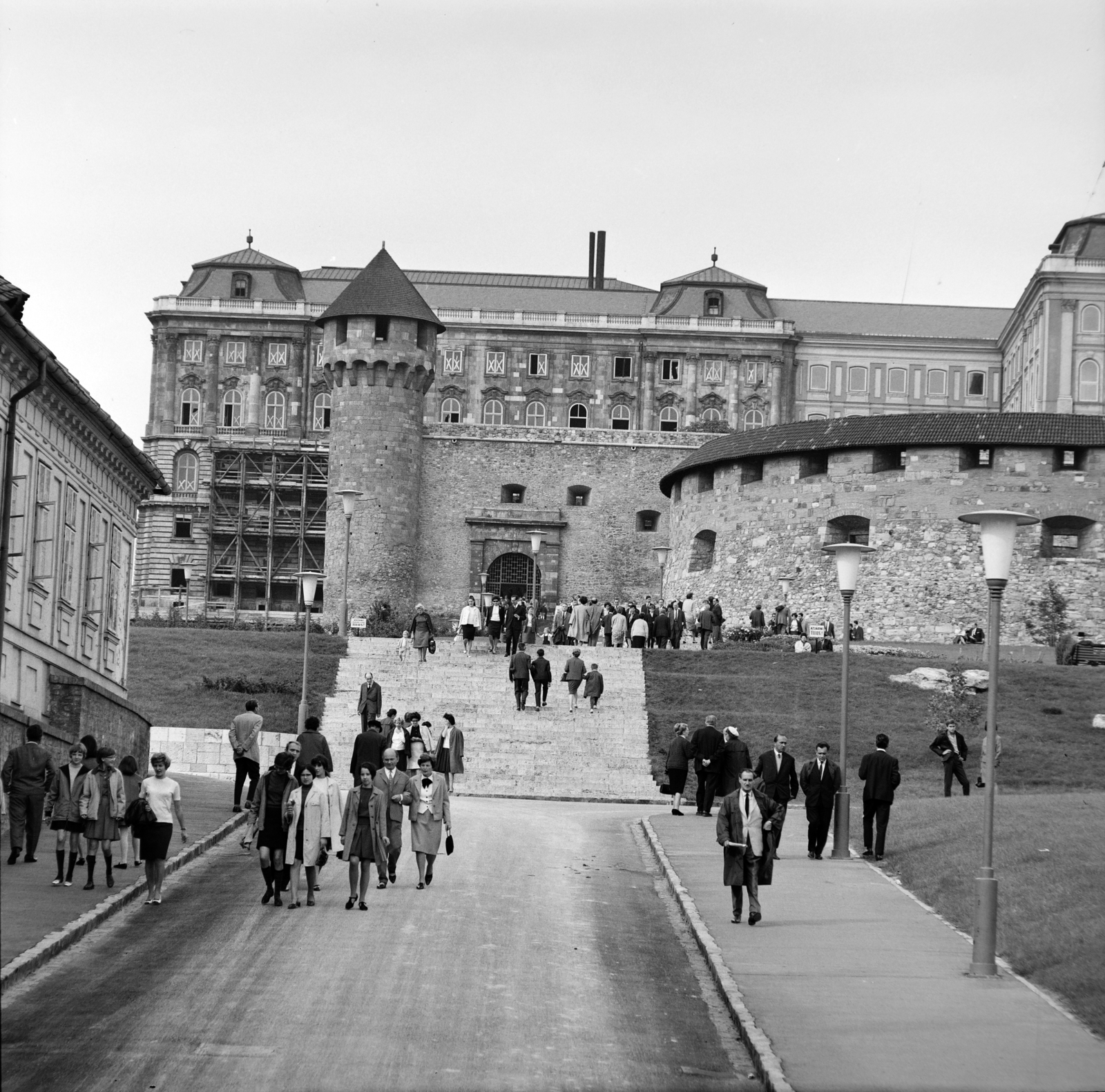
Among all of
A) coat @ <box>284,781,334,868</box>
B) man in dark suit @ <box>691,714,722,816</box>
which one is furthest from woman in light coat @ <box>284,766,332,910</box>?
man in dark suit @ <box>691,714,722,816</box>

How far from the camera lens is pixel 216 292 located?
87.8m

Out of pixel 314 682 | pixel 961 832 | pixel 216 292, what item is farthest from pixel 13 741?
pixel 216 292

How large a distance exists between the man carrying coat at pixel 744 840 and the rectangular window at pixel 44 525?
386 inches

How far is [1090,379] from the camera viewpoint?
252 feet

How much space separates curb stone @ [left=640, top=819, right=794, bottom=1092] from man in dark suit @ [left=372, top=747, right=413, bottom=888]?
2325 millimetres

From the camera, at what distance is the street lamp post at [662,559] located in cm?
4967

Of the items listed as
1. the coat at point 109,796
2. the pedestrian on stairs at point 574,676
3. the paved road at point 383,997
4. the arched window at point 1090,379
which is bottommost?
the paved road at point 383,997

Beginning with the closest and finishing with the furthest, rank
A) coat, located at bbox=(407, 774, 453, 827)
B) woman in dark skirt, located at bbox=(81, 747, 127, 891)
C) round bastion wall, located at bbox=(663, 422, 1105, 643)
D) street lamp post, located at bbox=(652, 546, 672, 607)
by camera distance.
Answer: woman in dark skirt, located at bbox=(81, 747, 127, 891) → coat, located at bbox=(407, 774, 453, 827) → round bastion wall, located at bbox=(663, 422, 1105, 643) → street lamp post, located at bbox=(652, 546, 672, 607)

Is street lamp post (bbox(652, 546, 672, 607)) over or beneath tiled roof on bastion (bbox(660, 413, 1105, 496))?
beneath

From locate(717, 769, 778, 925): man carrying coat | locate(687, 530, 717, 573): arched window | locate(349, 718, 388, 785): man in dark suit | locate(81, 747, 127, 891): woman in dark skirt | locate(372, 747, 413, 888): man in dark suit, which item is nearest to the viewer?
locate(717, 769, 778, 925): man carrying coat

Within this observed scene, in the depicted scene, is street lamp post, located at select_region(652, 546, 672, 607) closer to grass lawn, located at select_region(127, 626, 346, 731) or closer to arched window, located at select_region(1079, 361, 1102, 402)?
grass lawn, located at select_region(127, 626, 346, 731)

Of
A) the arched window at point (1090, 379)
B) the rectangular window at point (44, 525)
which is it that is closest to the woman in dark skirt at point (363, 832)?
the rectangular window at point (44, 525)

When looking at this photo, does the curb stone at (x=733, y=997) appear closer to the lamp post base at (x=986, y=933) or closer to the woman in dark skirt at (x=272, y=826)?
the lamp post base at (x=986, y=933)

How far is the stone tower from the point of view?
56.1 meters
